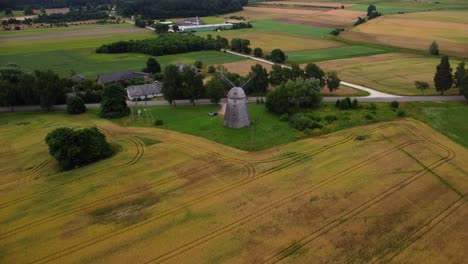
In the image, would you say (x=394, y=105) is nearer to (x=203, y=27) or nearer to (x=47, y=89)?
(x=47, y=89)

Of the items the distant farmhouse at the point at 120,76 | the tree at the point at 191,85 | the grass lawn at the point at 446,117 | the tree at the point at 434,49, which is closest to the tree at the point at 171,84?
the tree at the point at 191,85

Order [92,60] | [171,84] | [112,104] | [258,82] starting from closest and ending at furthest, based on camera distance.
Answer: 1. [112,104]
2. [171,84]
3. [258,82]
4. [92,60]

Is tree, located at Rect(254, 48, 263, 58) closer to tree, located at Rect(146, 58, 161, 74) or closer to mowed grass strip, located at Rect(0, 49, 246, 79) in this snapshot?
mowed grass strip, located at Rect(0, 49, 246, 79)

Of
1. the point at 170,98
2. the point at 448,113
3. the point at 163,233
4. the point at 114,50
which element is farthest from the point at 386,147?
the point at 114,50

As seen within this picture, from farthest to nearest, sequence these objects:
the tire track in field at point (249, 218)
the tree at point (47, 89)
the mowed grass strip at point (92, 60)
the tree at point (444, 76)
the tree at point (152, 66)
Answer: the mowed grass strip at point (92, 60) < the tree at point (152, 66) < the tree at point (444, 76) < the tree at point (47, 89) < the tire track in field at point (249, 218)

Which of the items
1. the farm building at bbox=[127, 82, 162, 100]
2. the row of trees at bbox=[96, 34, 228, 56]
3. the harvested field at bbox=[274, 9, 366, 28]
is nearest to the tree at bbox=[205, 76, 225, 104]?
the farm building at bbox=[127, 82, 162, 100]

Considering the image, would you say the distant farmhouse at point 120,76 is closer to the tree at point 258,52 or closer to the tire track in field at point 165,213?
the tree at point 258,52

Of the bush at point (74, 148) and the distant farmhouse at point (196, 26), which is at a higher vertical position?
the distant farmhouse at point (196, 26)

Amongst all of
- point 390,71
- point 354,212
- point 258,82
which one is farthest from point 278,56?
point 354,212
